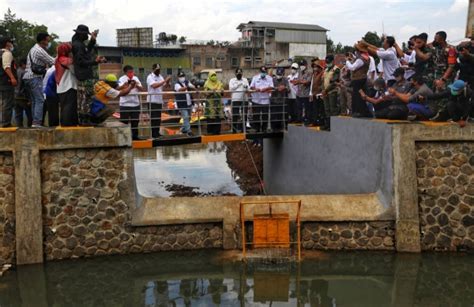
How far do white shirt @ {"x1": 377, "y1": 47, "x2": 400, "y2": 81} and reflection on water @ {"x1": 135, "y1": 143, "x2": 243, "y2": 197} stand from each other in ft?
26.3

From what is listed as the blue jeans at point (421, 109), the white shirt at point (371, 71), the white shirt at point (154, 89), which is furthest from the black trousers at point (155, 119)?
the blue jeans at point (421, 109)

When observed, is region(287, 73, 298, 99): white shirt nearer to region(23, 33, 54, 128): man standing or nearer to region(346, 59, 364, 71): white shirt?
region(346, 59, 364, 71): white shirt

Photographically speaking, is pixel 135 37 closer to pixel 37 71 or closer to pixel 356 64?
pixel 37 71

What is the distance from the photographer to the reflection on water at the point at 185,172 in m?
18.1

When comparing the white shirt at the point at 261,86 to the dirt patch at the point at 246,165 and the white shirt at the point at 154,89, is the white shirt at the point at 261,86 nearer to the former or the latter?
the white shirt at the point at 154,89

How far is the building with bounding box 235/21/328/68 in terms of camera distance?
5730cm

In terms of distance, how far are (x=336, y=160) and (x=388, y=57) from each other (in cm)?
247

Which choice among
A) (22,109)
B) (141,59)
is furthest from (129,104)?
(141,59)

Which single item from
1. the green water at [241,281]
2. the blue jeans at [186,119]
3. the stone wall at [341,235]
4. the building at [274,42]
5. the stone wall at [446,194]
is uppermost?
the building at [274,42]

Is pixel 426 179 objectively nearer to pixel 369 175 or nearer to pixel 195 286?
pixel 369 175

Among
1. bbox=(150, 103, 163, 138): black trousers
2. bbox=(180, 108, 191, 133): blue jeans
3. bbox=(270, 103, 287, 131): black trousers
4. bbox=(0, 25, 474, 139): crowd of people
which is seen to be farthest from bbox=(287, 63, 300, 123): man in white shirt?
bbox=(150, 103, 163, 138): black trousers

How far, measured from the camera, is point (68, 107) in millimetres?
8953

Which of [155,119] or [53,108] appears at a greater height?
[53,108]

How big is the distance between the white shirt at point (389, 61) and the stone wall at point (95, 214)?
460 cm
